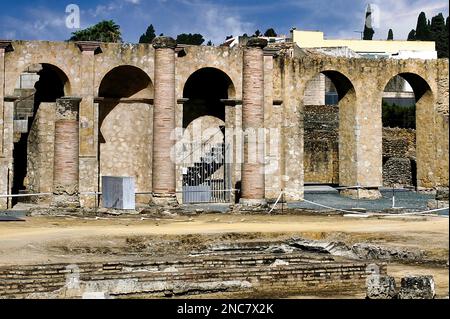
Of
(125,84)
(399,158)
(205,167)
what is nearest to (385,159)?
(399,158)

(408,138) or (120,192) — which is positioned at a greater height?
(408,138)

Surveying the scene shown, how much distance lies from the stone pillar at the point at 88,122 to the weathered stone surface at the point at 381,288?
16.6 meters

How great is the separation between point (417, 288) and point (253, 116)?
1530cm

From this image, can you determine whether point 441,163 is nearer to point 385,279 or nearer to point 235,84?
point 235,84

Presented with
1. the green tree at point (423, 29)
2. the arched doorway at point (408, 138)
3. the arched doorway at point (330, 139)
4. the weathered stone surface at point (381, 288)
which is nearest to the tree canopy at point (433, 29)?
the green tree at point (423, 29)

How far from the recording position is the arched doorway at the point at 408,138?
30.0 meters

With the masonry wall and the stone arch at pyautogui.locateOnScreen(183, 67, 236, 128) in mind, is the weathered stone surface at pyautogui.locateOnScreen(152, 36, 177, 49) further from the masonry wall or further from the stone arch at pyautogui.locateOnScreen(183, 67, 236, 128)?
the masonry wall

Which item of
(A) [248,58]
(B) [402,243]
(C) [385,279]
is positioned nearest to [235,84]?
(A) [248,58]

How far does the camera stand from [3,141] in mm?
23703

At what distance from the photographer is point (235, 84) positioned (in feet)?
84.5

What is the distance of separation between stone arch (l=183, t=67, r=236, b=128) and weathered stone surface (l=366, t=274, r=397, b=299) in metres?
18.9

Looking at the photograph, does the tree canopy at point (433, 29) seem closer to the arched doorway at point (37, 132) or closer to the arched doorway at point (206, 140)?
the arched doorway at point (206, 140)

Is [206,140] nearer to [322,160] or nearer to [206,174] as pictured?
[206,174]

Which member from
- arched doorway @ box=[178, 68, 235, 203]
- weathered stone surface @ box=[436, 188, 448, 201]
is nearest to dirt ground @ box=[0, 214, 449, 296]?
weathered stone surface @ box=[436, 188, 448, 201]
